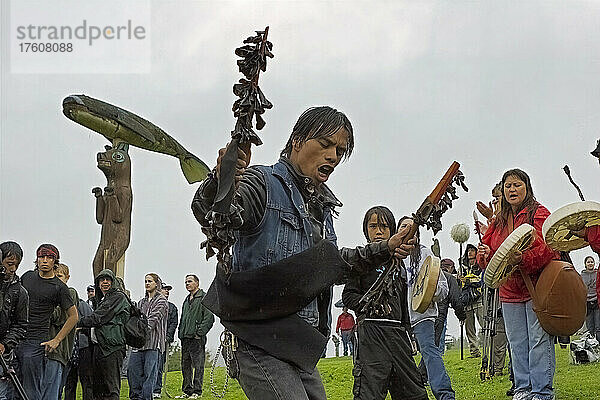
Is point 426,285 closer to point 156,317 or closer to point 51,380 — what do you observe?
point 51,380

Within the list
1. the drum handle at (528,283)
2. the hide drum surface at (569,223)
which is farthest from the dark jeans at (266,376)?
the drum handle at (528,283)

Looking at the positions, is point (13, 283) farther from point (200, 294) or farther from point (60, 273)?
point (200, 294)

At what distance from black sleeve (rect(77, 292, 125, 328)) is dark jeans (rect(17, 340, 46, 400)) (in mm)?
883

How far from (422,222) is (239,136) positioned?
1.29 metres

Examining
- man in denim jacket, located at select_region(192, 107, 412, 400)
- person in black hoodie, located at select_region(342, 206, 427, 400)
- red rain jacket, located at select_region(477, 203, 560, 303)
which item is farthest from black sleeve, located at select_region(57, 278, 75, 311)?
man in denim jacket, located at select_region(192, 107, 412, 400)

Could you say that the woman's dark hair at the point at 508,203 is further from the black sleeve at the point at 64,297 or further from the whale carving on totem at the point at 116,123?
the whale carving on totem at the point at 116,123

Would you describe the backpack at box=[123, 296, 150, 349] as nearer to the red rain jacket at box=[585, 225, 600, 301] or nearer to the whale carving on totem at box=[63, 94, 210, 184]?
the whale carving on totem at box=[63, 94, 210, 184]

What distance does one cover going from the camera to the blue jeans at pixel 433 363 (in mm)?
7797

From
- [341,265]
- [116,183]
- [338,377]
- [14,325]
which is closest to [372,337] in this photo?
[341,265]

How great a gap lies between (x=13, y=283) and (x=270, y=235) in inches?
215

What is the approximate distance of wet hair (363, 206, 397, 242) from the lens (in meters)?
6.18

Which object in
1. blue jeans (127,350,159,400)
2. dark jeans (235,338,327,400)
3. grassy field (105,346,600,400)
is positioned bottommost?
grassy field (105,346,600,400)

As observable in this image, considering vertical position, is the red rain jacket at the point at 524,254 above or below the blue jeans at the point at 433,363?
above

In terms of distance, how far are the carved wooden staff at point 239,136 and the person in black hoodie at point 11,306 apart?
5421 millimetres
